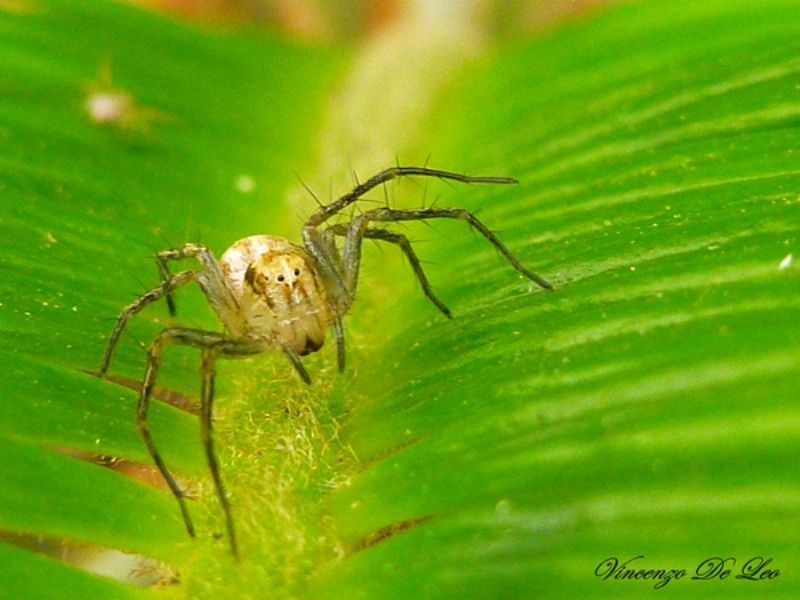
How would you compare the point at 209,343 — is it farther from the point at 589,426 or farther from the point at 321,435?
the point at 589,426

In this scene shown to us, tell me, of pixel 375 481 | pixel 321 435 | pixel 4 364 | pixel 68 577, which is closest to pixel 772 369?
pixel 375 481

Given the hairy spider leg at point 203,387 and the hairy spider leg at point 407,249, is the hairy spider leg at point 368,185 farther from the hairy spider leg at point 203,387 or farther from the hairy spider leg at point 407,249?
the hairy spider leg at point 203,387

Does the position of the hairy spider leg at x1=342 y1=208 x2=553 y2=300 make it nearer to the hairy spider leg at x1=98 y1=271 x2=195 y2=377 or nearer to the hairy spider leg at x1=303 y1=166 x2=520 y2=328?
the hairy spider leg at x1=303 y1=166 x2=520 y2=328

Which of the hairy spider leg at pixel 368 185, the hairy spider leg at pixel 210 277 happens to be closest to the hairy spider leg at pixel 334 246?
the hairy spider leg at pixel 368 185

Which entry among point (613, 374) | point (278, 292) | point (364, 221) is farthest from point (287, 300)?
point (613, 374)

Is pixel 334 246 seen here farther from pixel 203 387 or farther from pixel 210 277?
pixel 203 387

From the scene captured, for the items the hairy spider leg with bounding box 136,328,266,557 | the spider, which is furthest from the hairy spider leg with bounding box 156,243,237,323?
the hairy spider leg with bounding box 136,328,266,557
